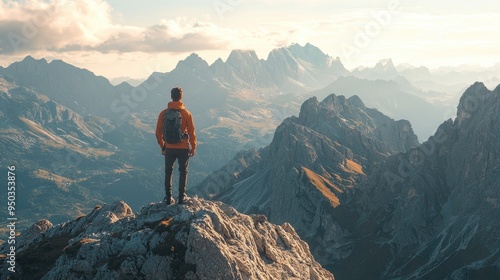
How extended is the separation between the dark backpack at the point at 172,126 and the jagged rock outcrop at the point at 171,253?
7.54m

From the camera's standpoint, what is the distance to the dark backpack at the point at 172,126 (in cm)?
4797

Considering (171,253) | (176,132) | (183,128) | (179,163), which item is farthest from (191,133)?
(171,253)

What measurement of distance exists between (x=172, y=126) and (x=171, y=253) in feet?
38.1

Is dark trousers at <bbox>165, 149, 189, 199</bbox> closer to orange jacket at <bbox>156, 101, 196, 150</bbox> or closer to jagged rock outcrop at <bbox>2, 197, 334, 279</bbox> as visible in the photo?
orange jacket at <bbox>156, 101, 196, 150</bbox>

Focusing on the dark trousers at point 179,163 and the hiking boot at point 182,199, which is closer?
the dark trousers at point 179,163

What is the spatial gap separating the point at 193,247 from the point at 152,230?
235 inches

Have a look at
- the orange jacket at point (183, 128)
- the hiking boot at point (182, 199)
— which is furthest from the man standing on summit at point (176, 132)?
the hiking boot at point (182, 199)

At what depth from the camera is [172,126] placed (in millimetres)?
48156

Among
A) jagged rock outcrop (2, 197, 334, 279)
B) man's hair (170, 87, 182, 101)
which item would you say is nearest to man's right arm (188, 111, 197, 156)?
man's hair (170, 87, 182, 101)

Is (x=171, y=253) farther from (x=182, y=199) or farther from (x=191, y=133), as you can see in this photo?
(x=191, y=133)

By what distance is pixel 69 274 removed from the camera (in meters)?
46.9

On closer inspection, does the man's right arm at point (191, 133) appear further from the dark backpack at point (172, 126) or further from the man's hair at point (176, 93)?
the man's hair at point (176, 93)

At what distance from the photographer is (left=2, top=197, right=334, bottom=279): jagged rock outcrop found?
4431 centimetres

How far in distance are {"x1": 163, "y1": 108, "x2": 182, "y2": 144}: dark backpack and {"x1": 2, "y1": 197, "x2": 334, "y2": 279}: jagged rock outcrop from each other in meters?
7.54
